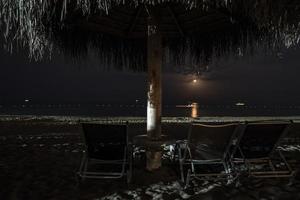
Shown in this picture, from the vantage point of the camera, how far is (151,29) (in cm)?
516

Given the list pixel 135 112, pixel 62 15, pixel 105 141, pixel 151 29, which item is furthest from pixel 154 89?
pixel 135 112

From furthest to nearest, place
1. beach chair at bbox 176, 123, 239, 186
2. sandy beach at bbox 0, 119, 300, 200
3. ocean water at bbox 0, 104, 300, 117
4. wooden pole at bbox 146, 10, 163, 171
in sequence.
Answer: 1. ocean water at bbox 0, 104, 300, 117
2. wooden pole at bbox 146, 10, 163, 171
3. beach chair at bbox 176, 123, 239, 186
4. sandy beach at bbox 0, 119, 300, 200

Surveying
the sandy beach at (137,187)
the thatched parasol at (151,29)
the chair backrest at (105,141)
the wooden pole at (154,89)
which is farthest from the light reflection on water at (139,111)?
the chair backrest at (105,141)

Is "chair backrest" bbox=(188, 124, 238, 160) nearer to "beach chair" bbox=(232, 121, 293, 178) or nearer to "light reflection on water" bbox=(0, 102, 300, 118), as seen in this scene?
"beach chair" bbox=(232, 121, 293, 178)

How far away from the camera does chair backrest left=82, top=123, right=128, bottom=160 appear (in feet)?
15.0

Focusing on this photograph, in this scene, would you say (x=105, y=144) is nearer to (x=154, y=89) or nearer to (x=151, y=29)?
(x=154, y=89)

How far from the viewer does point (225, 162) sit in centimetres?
467

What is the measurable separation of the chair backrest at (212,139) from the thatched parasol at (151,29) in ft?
2.20

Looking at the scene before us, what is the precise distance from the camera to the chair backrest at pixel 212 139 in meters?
4.52

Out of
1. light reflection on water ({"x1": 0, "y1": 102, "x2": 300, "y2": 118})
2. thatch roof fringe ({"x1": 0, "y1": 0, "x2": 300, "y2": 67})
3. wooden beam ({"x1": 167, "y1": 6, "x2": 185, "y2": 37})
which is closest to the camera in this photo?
thatch roof fringe ({"x1": 0, "y1": 0, "x2": 300, "y2": 67})

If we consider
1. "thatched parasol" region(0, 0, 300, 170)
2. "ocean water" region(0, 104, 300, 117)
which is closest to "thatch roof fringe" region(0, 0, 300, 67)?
"thatched parasol" region(0, 0, 300, 170)

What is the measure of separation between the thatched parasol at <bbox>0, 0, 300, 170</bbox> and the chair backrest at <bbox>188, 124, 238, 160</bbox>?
0.67m

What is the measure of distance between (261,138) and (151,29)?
2.08 m

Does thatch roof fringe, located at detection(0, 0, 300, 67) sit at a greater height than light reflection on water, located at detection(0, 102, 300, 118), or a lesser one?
greater
